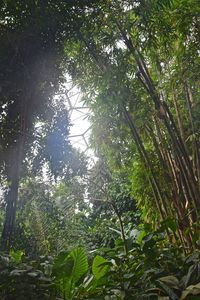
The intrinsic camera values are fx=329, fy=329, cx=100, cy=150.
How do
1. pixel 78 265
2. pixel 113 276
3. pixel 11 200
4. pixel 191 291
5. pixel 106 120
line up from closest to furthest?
pixel 191 291 < pixel 113 276 < pixel 78 265 < pixel 11 200 < pixel 106 120

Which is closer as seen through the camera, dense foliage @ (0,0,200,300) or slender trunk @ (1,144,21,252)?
dense foliage @ (0,0,200,300)

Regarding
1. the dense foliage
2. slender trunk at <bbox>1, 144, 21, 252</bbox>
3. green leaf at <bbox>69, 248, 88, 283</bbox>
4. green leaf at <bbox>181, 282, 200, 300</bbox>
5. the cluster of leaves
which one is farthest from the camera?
slender trunk at <bbox>1, 144, 21, 252</bbox>

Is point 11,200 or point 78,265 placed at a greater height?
point 11,200

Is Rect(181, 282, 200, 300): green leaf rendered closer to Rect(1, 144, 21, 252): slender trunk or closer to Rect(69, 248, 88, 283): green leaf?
Rect(69, 248, 88, 283): green leaf

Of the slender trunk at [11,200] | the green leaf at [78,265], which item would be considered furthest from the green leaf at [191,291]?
the slender trunk at [11,200]

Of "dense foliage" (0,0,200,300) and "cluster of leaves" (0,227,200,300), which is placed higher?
"dense foliage" (0,0,200,300)

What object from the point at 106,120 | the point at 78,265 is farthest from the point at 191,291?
the point at 106,120

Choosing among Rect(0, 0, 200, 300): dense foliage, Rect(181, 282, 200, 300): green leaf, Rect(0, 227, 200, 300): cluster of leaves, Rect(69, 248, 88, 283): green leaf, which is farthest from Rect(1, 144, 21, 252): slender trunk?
Rect(181, 282, 200, 300): green leaf

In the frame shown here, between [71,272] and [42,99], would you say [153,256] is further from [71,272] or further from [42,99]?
[42,99]

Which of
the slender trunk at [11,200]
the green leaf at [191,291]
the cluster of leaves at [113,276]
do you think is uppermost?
the slender trunk at [11,200]

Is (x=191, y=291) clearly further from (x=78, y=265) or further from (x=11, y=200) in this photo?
(x=11, y=200)

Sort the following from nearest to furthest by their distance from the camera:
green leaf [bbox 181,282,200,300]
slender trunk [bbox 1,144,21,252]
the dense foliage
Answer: green leaf [bbox 181,282,200,300], the dense foliage, slender trunk [bbox 1,144,21,252]

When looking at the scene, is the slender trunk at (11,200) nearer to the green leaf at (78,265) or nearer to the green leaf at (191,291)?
the green leaf at (78,265)

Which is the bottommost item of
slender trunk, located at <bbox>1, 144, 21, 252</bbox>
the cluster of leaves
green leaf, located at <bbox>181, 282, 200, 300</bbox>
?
green leaf, located at <bbox>181, 282, 200, 300</bbox>
